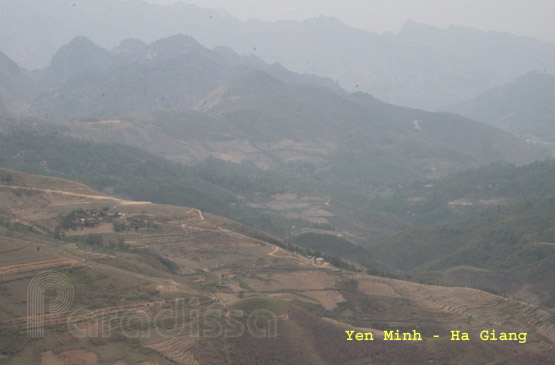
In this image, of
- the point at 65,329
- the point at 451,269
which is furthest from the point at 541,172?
the point at 65,329

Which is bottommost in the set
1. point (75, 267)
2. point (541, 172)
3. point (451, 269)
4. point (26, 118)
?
point (451, 269)

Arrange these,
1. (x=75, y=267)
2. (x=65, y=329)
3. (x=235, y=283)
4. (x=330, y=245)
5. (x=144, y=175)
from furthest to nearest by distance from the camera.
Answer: (x=144, y=175) < (x=330, y=245) < (x=235, y=283) < (x=75, y=267) < (x=65, y=329)

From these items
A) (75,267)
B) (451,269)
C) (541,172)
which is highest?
(541,172)

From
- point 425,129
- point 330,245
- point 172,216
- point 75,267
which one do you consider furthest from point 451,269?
point 425,129

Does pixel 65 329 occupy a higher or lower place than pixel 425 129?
lower

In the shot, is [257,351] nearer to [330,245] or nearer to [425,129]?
[330,245]

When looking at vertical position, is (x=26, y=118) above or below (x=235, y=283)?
above

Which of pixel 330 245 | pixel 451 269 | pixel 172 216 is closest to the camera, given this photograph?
pixel 172 216

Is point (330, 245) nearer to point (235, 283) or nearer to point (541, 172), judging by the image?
point (235, 283)

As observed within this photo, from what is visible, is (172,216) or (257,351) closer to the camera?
(257,351)
